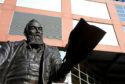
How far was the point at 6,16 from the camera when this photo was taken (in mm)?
11039

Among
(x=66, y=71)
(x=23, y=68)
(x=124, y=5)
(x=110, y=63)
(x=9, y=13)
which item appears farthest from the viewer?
(x=124, y=5)

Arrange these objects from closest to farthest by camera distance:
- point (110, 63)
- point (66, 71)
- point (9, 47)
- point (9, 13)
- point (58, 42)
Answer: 1. point (66, 71)
2. point (9, 47)
3. point (58, 42)
4. point (9, 13)
5. point (110, 63)

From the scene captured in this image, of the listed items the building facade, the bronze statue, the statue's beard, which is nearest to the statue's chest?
the bronze statue

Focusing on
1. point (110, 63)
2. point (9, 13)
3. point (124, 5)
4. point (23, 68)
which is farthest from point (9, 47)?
point (124, 5)

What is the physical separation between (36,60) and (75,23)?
32.2 feet

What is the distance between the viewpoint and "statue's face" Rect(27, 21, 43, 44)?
2121mm

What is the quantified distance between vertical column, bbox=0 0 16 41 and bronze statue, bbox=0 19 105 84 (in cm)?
824

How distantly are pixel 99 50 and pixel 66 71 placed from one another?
9344 mm

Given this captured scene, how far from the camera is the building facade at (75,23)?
10.6m

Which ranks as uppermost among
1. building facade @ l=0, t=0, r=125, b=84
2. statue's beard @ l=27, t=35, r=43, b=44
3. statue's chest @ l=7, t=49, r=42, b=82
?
building facade @ l=0, t=0, r=125, b=84

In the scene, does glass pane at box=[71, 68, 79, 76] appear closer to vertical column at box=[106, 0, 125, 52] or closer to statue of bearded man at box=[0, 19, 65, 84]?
vertical column at box=[106, 0, 125, 52]

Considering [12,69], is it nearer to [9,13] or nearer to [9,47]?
[9,47]

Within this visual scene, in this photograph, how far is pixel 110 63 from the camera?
12.9 meters

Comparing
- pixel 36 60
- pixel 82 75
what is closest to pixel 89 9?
pixel 82 75
